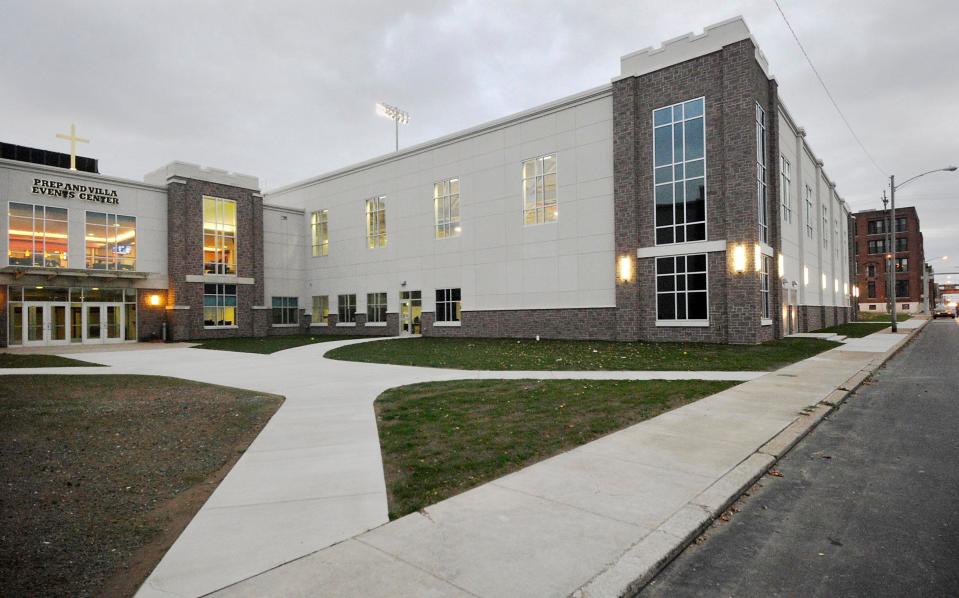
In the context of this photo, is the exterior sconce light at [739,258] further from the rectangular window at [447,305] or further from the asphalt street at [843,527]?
the rectangular window at [447,305]

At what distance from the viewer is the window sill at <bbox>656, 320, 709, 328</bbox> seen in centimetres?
2344

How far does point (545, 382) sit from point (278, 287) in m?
33.2

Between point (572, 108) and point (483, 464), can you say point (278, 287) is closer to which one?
point (572, 108)

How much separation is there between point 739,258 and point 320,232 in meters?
31.3

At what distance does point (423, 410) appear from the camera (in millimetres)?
8914

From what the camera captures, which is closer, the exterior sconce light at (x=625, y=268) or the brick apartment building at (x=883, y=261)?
the exterior sconce light at (x=625, y=268)

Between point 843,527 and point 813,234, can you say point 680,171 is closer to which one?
point 813,234

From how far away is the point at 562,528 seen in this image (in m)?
4.05

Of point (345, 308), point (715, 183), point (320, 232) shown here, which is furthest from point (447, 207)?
point (715, 183)

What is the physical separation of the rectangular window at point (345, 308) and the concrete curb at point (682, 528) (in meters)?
34.5

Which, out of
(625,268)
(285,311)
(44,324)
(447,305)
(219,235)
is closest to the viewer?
(625,268)

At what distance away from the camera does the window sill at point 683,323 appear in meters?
23.4

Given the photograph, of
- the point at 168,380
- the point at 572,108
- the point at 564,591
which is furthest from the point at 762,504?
the point at 572,108

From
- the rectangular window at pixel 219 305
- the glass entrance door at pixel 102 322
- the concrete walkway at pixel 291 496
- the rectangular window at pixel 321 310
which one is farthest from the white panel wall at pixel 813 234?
the glass entrance door at pixel 102 322
